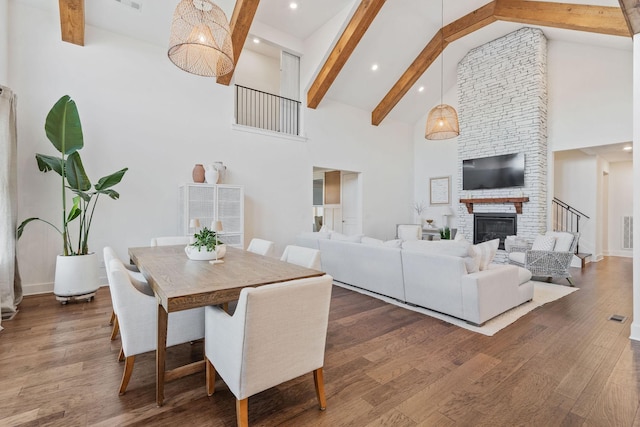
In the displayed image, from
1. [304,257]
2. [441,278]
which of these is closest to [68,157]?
[304,257]

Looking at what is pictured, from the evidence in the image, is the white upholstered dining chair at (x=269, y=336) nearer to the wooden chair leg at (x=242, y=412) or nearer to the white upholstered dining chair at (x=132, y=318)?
the wooden chair leg at (x=242, y=412)

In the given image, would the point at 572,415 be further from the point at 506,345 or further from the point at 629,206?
the point at 629,206

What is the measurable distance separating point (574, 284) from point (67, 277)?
24.0 feet

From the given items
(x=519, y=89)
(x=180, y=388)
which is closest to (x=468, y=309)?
(x=180, y=388)

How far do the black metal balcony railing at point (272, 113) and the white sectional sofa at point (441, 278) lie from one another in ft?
11.6

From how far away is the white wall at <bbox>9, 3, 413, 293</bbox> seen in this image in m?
3.95

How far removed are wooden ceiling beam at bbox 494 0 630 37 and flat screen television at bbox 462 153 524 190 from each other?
8.16 feet

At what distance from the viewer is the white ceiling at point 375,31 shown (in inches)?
171

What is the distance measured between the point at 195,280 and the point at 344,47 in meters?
5.46

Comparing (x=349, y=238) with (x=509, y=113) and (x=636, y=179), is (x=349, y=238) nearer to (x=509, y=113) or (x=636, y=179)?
(x=636, y=179)

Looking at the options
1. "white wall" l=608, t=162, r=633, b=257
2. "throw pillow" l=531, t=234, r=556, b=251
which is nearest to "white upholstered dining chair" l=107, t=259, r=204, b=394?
"throw pillow" l=531, t=234, r=556, b=251

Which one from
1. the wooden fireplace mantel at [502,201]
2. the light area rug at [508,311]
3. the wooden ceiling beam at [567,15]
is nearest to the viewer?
the light area rug at [508,311]

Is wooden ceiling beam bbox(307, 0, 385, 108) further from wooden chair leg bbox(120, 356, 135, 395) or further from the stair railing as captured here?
the stair railing

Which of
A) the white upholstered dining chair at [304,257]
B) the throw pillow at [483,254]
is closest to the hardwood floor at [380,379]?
the throw pillow at [483,254]
